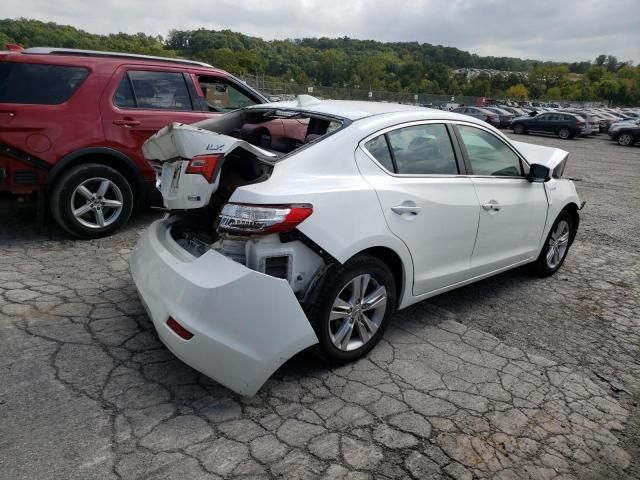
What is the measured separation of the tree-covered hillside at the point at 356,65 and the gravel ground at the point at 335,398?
57.7 meters

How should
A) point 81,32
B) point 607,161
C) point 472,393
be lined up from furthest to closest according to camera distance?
point 81,32
point 607,161
point 472,393

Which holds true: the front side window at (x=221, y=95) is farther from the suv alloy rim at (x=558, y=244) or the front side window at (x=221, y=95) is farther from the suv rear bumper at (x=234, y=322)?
the suv rear bumper at (x=234, y=322)

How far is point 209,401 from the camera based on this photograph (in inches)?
109

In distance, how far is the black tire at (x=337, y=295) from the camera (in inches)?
111

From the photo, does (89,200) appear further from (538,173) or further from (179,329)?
(538,173)

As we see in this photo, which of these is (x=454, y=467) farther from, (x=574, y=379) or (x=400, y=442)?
(x=574, y=379)

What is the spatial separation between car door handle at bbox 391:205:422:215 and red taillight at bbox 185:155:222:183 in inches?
43.9

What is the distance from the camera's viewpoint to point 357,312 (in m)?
3.10

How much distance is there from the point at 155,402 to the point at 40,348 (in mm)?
1022

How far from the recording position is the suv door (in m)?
5.29

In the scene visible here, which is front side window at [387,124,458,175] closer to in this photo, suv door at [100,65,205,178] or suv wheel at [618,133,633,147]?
suv door at [100,65,205,178]

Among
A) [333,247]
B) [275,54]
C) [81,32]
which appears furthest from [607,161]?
[275,54]

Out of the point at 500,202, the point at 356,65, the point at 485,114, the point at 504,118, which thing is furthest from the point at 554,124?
the point at 356,65

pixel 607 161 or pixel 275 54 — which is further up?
pixel 275 54
